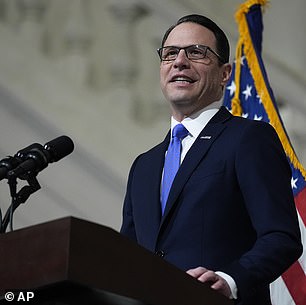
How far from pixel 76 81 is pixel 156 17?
397 millimetres

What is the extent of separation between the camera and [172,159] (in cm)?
290

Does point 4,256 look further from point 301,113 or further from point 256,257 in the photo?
point 301,113

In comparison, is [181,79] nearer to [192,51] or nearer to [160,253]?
[192,51]

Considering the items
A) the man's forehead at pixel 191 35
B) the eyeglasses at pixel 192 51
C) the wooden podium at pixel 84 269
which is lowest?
the wooden podium at pixel 84 269

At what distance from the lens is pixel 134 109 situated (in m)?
4.68

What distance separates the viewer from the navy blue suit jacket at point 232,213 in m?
2.59

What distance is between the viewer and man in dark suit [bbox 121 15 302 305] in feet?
8.50

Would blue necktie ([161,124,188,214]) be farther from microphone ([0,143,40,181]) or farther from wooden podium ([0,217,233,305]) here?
wooden podium ([0,217,233,305])

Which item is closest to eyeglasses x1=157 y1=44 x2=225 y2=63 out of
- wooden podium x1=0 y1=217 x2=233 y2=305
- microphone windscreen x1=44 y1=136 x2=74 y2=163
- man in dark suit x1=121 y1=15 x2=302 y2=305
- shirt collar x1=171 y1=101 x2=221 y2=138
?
man in dark suit x1=121 y1=15 x2=302 y2=305

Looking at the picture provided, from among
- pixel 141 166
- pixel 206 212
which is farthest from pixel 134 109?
pixel 206 212

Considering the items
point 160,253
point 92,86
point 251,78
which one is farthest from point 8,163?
point 92,86

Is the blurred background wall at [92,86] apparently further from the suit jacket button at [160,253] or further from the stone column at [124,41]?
the suit jacket button at [160,253]

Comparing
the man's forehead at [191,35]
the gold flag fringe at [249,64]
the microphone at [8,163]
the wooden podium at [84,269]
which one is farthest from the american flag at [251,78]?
the wooden podium at [84,269]

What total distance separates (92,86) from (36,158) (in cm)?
210
